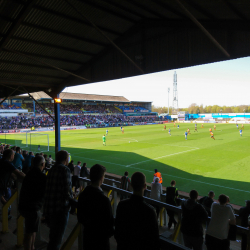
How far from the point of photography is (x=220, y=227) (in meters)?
3.62

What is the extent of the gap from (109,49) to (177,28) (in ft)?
12.0

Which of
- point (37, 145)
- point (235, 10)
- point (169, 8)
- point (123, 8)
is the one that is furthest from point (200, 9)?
point (37, 145)

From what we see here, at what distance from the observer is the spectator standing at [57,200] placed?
320 cm

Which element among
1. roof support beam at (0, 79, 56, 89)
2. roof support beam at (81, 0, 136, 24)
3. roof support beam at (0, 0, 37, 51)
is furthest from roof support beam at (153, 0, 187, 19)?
roof support beam at (0, 79, 56, 89)

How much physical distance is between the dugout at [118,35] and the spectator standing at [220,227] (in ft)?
14.0

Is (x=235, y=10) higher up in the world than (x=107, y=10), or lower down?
lower down

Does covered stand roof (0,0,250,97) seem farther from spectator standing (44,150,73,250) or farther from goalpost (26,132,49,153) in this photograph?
goalpost (26,132,49,153)

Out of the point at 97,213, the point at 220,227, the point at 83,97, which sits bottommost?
the point at 220,227

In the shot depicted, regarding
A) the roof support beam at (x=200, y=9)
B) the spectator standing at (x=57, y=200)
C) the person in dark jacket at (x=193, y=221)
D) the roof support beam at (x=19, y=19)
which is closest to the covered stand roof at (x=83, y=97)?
the roof support beam at (x=19, y=19)

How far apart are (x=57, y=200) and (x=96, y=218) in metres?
0.99

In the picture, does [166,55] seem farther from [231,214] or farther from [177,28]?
[231,214]

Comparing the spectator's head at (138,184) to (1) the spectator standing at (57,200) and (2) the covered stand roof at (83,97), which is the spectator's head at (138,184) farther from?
(2) the covered stand roof at (83,97)

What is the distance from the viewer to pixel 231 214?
3.62 metres

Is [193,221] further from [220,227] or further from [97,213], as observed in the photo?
[97,213]
